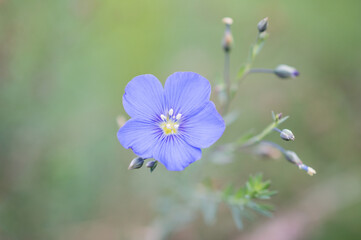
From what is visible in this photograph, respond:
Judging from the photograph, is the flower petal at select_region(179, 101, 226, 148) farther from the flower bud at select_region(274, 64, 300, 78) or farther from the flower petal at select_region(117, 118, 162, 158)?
the flower bud at select_region(274, 64, 300, 78)

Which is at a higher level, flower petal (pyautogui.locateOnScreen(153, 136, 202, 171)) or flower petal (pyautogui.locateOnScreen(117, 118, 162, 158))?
A: flower petal (pyautogui.locateOnScreen(117, 118, 162, 158))

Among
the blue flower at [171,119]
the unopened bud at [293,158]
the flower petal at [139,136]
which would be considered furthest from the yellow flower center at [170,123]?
the unopened bud at [293,158]

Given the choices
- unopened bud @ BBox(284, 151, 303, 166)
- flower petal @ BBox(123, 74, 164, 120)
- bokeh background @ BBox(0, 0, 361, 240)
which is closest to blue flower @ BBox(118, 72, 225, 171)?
flower petal @ BBox(123, 74, 164, 120)

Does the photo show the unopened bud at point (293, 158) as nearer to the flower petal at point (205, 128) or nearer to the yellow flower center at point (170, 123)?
the flower petal at point (205, 128)

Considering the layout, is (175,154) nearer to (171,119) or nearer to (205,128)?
(205,128)

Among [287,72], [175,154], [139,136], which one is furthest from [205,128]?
[287,72]
